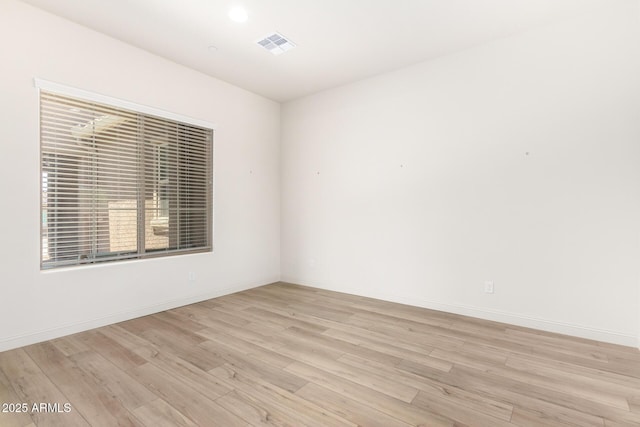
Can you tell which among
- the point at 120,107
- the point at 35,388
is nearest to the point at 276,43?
the point at 120,107

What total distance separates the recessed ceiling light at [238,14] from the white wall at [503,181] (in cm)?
194

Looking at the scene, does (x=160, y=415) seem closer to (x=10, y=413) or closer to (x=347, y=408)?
(x=10, y=413)

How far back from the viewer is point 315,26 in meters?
3.07

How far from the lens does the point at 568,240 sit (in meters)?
2.95

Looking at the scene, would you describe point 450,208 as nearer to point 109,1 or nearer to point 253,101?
point 253,101

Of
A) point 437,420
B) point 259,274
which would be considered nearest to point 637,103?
point 437,420

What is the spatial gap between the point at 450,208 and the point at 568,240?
3.71 feet

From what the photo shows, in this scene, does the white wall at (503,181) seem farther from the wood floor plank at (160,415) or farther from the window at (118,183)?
the wood floor plank at (160,415)

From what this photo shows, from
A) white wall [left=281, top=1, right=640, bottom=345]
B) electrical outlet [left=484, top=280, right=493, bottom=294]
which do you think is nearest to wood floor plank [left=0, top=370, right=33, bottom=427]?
white wall [left=281, top=1, right=640, bottom=345]

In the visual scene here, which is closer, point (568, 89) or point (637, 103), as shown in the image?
point (637, 103)

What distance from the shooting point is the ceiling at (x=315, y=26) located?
275 centimetres

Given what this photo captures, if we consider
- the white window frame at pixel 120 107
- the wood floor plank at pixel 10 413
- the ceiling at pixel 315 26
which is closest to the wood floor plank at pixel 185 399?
the wood floor plank at pixel 10 413

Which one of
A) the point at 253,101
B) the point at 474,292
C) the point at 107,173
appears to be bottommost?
the point at 474,292

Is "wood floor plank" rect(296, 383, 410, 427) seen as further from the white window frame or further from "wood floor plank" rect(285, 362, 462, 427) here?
the white window frame
